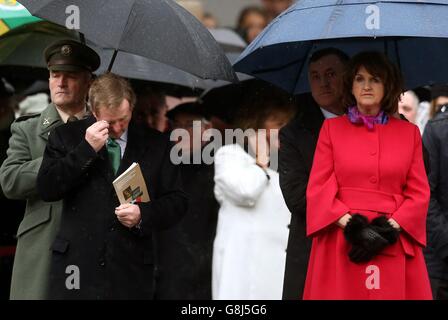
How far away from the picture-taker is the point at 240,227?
9.60 metres

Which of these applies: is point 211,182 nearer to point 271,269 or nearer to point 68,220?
point 271,269

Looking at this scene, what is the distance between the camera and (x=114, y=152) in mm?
7242

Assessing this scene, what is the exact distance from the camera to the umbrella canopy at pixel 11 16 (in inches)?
336

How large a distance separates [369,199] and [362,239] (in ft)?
0.84

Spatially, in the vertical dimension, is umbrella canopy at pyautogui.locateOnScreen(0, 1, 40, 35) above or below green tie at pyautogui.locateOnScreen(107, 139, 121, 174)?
above

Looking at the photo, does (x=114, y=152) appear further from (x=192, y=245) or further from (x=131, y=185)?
(x=192, y=245)

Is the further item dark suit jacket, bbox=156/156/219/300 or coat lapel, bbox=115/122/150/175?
dark suit jacket, bbox=156/156/219/300

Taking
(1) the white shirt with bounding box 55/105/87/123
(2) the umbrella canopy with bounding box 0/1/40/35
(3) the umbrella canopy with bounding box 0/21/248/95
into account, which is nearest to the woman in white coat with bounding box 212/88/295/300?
(3) the umbrella canopy with bounding box 0/21/248/95

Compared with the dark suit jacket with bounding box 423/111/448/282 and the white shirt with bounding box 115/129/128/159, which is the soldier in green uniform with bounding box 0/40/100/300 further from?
the dark suit jacket with bounding box 423/111/448/282

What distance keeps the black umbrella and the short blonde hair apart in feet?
0.94

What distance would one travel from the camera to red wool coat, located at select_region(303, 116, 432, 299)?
21.9 ft

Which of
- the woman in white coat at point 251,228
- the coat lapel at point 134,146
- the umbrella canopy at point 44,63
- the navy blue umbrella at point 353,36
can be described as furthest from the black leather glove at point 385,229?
the woman in white coat at point 251,228

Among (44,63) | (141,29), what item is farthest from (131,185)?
(44,63)

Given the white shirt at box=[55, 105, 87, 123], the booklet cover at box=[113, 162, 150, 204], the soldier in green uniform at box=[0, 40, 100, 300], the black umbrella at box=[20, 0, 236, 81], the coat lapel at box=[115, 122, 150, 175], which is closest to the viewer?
the black umbrella at box=[20, 0, 236, 81]
